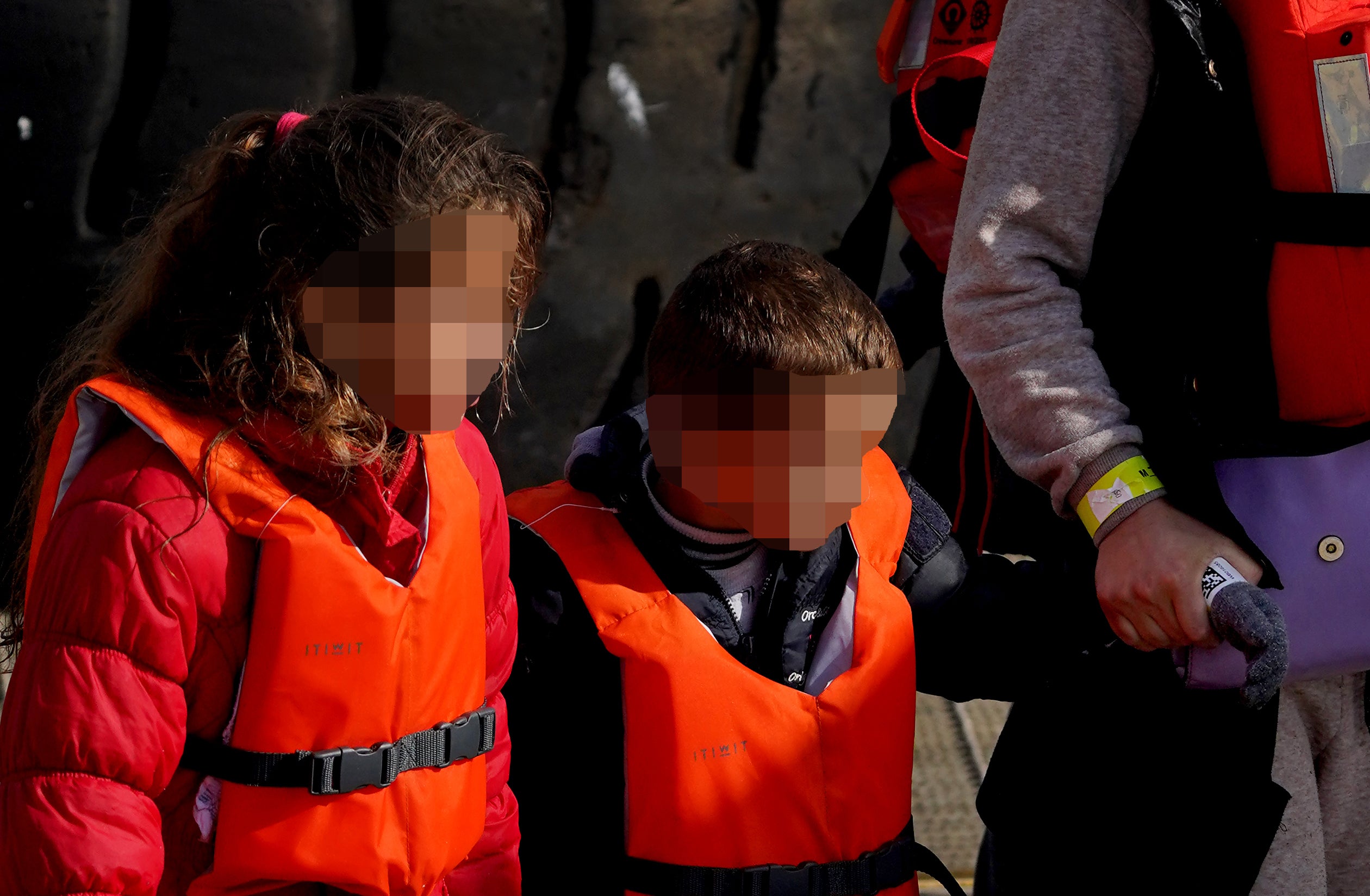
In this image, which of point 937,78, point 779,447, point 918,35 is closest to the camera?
point 779,447

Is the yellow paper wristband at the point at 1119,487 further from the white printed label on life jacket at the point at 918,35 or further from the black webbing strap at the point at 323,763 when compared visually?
the white printed label on life jacket at the point at 918,35

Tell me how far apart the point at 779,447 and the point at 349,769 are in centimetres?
57

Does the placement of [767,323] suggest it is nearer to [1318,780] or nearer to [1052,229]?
[1052,229]

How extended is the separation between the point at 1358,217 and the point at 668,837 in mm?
979

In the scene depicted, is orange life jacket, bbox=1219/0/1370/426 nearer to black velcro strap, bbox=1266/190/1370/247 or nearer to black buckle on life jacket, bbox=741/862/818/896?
black velcro strap, bbox=1266/190/1370/247

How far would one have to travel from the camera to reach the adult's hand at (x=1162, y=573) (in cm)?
133

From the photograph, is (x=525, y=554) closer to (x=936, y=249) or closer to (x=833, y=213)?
(x=936, y=249)

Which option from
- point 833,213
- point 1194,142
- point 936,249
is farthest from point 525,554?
point 833,213

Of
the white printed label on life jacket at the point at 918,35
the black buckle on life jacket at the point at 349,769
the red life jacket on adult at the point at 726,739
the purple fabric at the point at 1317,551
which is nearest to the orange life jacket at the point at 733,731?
the red life jacket on adult at the point at 726,739

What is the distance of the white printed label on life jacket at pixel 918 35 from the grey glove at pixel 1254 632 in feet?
3.74

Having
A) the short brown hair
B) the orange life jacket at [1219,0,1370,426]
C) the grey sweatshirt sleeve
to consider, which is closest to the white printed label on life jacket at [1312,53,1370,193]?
the orange life jacket at [1219,0,1370,426]

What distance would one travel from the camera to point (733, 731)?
5.21ft

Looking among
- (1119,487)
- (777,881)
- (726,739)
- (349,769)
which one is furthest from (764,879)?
(1119,487)

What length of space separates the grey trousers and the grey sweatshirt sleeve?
0.33m
